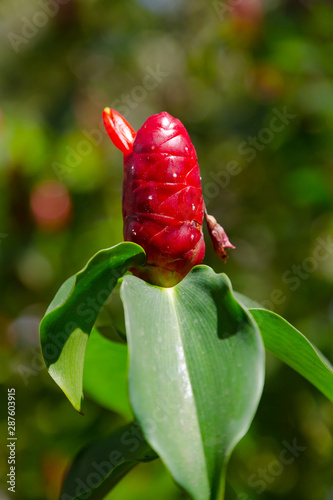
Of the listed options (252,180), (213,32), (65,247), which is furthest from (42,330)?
(213,32)

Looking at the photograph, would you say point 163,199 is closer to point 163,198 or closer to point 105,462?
point 163,198

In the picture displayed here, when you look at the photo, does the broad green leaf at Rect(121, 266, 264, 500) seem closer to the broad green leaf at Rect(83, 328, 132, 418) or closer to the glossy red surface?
the glossy red surface

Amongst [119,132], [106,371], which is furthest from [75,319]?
[106,371]

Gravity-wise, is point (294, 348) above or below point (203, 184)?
above

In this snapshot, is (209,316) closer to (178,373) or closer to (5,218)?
(178,373)

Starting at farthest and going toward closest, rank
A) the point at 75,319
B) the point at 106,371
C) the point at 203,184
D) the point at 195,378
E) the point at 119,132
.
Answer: the point at 203,184
the point at 106,371
the point at 119,132
the point at 75,319
the point at 195,378

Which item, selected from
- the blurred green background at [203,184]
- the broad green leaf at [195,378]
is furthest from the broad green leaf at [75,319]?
the blurred green background at [203,184]
